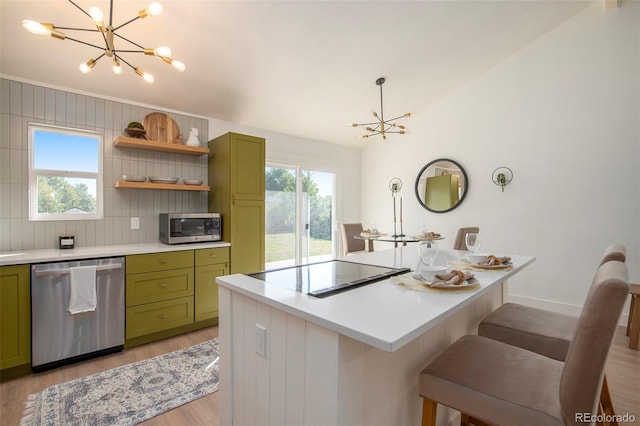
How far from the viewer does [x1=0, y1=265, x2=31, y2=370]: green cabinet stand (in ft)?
7.02

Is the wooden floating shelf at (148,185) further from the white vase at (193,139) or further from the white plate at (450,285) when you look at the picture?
the white plate at (450,285)

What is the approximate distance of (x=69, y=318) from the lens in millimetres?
2365

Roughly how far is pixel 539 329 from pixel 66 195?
3.91 meters

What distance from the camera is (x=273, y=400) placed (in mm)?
1155

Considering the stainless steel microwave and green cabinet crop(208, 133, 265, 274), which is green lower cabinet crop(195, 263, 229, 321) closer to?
green cabinet crop(208, 133, 265, 274)

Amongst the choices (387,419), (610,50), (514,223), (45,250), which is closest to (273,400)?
(387,419)

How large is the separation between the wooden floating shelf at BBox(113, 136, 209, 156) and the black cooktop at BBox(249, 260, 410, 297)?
2.26 metres

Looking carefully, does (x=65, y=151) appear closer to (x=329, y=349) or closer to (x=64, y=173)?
(x=64, y=173)

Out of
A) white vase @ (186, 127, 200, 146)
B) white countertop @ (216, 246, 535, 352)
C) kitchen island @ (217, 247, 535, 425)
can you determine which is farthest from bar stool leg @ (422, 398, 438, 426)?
white vase @ (186, 127, 200, 146)

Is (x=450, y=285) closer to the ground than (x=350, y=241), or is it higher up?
higher up

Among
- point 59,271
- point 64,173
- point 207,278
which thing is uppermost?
point 64,173

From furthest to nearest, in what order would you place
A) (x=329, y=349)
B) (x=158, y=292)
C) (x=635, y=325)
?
(x=158, y=292), (x=635, y=325), (x=329, y=349)

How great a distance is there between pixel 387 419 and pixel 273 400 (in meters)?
0.46

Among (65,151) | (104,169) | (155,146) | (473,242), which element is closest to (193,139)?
(155,146)
